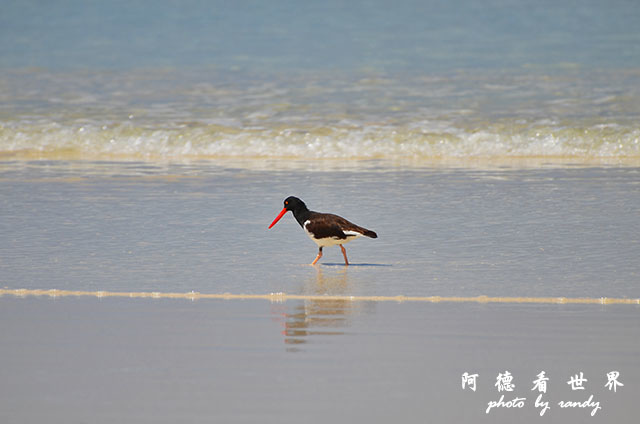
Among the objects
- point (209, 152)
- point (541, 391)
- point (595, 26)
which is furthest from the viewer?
point (595, 26)

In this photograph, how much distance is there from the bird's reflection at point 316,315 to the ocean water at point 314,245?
0.02m

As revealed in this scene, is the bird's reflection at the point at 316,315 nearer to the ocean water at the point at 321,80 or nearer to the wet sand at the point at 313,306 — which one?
the wet sand at the point at 313,306

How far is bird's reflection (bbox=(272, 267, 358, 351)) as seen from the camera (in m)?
4.92

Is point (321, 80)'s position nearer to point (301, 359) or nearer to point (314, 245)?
point (314, 245)

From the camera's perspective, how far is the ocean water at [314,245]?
4.11 m

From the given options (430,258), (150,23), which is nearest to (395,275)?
(430,258)

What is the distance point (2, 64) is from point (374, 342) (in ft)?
90.7

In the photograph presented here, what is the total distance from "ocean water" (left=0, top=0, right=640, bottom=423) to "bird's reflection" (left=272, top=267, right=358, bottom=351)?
22 mm

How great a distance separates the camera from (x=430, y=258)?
7.09m

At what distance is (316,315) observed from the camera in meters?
5.38

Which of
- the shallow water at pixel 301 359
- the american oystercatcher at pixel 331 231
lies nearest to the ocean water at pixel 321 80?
the american oystercatcher at pixel 331 231

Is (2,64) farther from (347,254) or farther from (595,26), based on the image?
(347,254)

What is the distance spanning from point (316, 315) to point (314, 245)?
258cm

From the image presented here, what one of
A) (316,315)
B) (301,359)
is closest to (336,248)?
(316,315)
